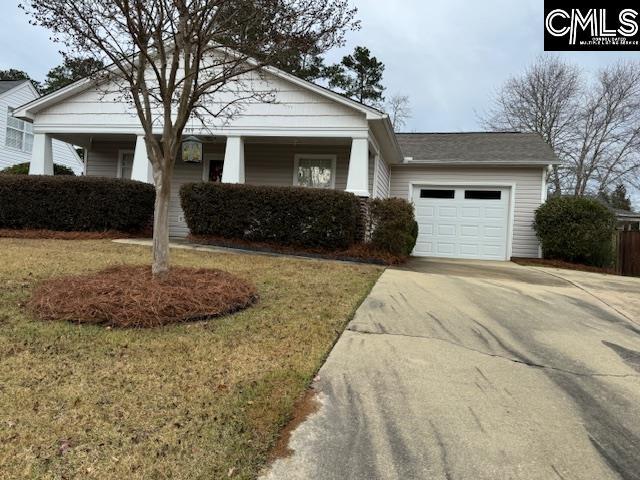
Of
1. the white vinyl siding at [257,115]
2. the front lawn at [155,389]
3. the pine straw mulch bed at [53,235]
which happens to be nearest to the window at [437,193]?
the white vinyl siding at [257,115]

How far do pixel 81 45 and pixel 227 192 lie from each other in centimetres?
536

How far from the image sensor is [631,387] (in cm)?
389

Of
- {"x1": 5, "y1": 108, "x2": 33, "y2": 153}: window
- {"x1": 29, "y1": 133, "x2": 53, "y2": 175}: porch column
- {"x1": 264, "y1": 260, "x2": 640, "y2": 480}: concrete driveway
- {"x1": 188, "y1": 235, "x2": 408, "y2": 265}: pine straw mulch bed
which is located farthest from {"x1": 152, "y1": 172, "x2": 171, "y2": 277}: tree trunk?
{"x1": 5, "y1": 108, "x2": 33, "y2": 153}: window

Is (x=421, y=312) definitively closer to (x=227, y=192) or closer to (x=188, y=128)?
(x=227, y=192)

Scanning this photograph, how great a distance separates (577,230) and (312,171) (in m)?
7.31

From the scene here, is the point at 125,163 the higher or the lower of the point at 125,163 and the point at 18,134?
the lower

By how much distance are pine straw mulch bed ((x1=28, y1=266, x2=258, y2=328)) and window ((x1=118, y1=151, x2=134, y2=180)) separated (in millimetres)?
9965

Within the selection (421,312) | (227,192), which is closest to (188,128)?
(227,192)

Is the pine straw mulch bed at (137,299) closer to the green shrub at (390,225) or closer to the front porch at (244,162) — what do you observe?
the green shrub at (390,225)

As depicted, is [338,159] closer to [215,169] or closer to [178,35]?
[215,169]

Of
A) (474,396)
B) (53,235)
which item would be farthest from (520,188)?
(53,235)

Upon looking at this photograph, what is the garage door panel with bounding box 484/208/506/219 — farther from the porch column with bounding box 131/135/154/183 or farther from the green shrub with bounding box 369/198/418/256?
the porch column with bounding box 131/135/154/183

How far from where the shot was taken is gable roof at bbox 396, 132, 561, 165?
45.3ft
